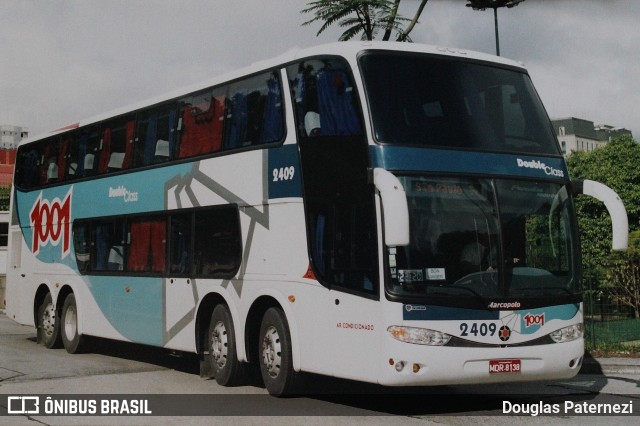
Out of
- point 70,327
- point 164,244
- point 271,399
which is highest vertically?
point 164,244

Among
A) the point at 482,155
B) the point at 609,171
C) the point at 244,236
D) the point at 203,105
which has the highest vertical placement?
the point at 609,171

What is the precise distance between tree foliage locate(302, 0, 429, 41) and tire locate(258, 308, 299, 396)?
24.2 ft

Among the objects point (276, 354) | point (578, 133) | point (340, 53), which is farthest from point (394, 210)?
point (578, 133)

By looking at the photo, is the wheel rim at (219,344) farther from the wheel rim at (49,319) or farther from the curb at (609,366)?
the wheel rim at (49,319)

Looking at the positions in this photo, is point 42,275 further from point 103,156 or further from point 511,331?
point 511,331

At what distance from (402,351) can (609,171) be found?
151 ft

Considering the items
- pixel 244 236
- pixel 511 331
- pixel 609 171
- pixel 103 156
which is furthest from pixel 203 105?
pixel 609 171

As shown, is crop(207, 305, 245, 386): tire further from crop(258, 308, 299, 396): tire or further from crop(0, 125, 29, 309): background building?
crop(0, 125, 29, 309): background building

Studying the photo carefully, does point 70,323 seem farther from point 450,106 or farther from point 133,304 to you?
point 450,106

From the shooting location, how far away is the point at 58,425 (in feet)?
32.0

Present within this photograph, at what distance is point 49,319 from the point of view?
729 inches

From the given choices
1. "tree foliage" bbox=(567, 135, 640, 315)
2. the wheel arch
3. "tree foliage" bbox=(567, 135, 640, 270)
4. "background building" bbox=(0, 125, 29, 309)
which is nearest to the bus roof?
the wheel arch

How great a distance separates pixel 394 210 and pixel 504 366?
7.33ft

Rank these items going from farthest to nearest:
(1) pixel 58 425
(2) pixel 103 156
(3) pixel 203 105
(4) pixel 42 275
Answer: (4) pixel 42 275 < (2) pixel 103 156 < (3) pixel 203 105 < (1) pixel 58 425
